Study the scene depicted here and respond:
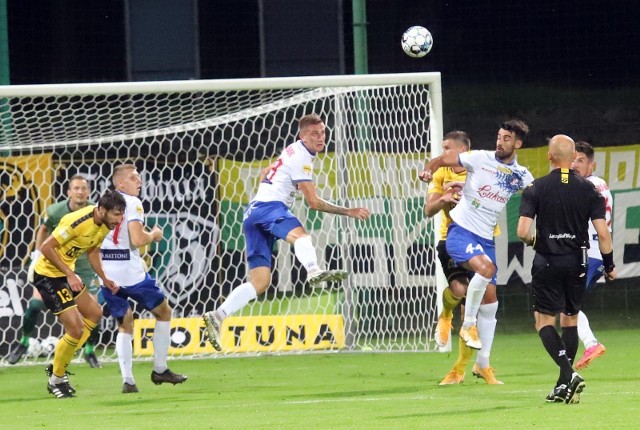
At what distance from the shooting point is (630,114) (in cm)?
1675

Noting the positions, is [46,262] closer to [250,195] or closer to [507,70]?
[250,195]

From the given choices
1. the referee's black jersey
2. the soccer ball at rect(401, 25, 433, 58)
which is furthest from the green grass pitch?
the soccer ball at rect(401, 25, 433, 58)

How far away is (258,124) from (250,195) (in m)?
0.95

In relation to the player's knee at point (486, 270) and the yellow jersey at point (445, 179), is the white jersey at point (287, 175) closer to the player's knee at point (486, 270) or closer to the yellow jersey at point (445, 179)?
the yellow jersey at point (445, 179)

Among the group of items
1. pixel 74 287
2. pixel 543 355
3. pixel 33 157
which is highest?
pixel 33 157

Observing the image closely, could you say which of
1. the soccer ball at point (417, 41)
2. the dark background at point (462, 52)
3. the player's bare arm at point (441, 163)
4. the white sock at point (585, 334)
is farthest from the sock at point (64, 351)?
the dark background at point (462, 52)

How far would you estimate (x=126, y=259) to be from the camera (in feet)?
36.4

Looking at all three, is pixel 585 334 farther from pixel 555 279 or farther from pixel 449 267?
pixel 555 279

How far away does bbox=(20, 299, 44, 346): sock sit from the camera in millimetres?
13484

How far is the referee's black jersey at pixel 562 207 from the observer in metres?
8.92

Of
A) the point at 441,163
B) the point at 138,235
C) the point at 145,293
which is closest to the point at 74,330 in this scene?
the point at 145,293

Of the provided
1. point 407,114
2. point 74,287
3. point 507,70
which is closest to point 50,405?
point 74,287

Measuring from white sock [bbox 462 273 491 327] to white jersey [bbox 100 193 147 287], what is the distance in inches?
105

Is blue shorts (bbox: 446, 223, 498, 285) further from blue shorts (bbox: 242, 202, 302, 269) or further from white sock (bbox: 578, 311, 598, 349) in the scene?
blue shorts (bbox: 242, 202, 302, 269)
